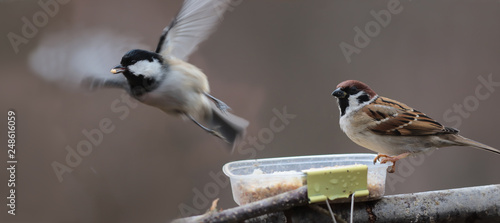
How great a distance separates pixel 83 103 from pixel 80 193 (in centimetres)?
42

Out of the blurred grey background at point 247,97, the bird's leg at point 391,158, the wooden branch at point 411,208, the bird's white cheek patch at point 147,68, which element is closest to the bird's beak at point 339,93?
the bird's leg at point 391,158

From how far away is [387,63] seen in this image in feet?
9.71

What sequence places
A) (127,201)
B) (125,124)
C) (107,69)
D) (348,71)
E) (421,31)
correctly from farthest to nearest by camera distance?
(421,31) → (348,71) → (125,124) → (127,201) → (107,69)

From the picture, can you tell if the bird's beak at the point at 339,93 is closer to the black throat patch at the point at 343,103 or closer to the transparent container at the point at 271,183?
the black throat patch at the point at 343,103

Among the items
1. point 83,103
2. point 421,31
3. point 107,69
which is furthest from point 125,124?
point 421,31

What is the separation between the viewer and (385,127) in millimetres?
1731

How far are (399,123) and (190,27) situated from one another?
2.80ft

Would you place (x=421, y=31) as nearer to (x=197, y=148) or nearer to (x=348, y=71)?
(x=348, y=71)

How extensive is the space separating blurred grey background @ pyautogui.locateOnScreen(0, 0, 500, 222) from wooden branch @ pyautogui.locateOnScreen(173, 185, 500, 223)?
2.18ft

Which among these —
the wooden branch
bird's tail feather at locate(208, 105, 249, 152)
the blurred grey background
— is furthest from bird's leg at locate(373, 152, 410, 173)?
the blurred grey background

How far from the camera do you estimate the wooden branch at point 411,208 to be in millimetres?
1403

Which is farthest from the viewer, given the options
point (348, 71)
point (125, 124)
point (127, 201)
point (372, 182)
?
point (348, 71)

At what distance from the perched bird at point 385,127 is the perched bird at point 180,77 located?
0.54 metres

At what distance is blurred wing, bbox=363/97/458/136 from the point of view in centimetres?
172
